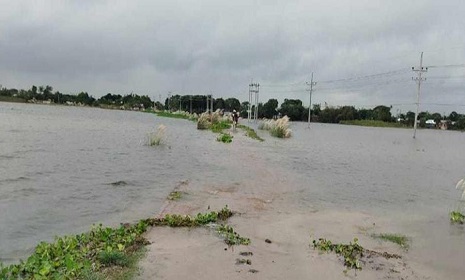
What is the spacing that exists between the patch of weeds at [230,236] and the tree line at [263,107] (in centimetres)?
13656

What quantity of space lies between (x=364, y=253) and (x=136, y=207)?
5.85 meters

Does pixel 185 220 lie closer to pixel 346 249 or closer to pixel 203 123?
pixel 346 249

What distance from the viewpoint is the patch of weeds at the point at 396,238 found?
9.01 metres

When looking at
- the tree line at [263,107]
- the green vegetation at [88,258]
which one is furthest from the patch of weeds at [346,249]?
the tree line at [263,107]

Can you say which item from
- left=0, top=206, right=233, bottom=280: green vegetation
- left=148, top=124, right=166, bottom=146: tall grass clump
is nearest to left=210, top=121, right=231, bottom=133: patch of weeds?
left=148, top=124, right=166, bottom=146: tall grass clump

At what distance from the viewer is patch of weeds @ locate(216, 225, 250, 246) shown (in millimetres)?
7982

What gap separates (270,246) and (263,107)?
152 m

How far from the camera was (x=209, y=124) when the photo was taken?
5888 cm

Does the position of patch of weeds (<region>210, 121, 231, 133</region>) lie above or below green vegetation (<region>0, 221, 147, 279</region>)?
below

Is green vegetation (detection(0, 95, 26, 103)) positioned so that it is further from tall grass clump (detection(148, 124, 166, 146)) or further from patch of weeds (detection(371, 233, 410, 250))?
patch of weeds (detection(371, 233, 410, 250))

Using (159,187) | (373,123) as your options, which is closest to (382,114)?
(373,123)

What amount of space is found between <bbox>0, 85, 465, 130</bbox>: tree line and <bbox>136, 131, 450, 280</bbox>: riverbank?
134 metres

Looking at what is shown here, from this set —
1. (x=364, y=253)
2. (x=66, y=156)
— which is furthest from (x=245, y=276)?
(x=66, y=156)

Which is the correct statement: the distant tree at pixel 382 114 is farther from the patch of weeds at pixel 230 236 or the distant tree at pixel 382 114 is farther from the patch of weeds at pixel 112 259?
the patch of weeds at pixel 112 259
